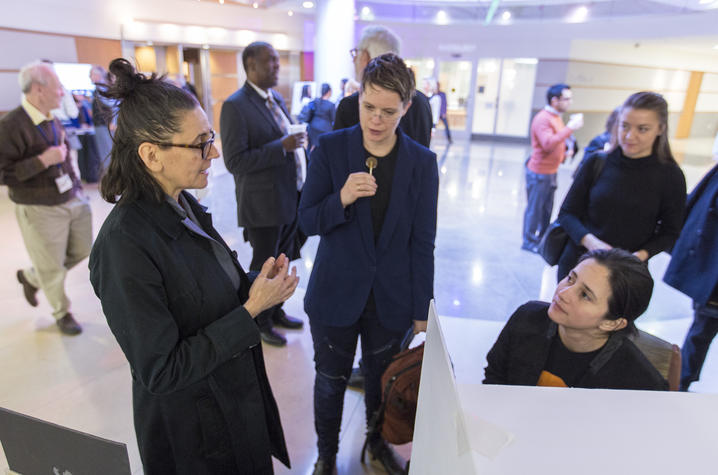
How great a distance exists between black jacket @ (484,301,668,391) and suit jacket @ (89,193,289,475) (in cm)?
85

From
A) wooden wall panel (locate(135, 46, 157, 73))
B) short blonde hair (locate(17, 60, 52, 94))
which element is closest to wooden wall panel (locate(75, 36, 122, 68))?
wooden wall panel (locate(135, 46, 157, 73))

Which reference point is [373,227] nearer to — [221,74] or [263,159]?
[263,159]

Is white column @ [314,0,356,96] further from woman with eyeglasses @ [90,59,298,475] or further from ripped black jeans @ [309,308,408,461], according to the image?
woman with eyeglasses @ [90,59,298,475]

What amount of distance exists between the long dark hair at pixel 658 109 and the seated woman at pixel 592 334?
36.0 inches

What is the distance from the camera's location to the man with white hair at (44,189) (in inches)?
105

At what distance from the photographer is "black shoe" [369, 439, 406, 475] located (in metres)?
1.92

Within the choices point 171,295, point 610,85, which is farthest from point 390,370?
point 610,85

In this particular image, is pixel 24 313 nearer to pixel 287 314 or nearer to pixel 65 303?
pixel 65 303

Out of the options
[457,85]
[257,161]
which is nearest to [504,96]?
[457,85]

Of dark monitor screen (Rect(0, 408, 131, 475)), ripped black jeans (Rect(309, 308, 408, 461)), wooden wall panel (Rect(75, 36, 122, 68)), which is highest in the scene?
wooden wall panel (Rect(75, 36, 122, 68))

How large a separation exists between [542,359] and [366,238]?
73 centimetres

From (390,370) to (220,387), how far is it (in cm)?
56

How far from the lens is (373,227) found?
161 centimetres

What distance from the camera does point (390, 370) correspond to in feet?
4.80
